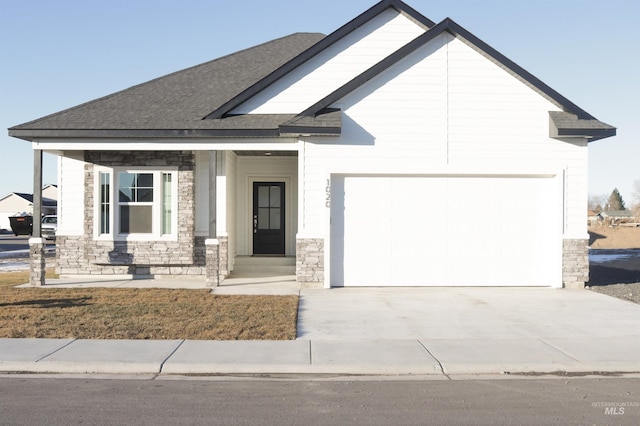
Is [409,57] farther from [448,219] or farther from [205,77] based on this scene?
[205,77]

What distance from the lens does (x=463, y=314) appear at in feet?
35.6

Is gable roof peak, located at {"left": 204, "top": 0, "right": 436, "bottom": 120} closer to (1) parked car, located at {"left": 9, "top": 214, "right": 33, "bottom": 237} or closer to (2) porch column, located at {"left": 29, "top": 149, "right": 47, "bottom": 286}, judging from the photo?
(2) porch column, located at {"left": 29, "top": 149, "right": 47, "bottom": 286}

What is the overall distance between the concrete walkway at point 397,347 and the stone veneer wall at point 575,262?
2.29 m

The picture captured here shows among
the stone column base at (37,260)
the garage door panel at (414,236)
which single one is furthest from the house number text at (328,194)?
the stone column base at (37,260)

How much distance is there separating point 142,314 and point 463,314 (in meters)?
5.76

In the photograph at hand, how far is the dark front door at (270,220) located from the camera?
17.5 m

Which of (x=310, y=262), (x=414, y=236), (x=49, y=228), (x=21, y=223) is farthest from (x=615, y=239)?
(x=21, y=223)

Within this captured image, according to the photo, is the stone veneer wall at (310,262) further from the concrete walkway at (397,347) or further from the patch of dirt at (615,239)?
the patch of dirt at (615,239)

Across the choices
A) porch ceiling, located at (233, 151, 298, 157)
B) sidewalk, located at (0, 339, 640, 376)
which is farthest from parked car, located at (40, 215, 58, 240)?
sidewalk, located at (0, 339, 640, 376)

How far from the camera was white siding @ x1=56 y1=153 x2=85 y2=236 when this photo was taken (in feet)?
51.2

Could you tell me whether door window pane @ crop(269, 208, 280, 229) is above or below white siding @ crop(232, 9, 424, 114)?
below

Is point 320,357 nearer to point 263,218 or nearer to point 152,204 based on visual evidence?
point 152,204

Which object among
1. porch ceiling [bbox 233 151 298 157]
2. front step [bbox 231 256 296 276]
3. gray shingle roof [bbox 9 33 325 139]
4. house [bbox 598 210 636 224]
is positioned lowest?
front step [bbox 231 256 296 276]

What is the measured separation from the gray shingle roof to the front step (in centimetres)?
412
